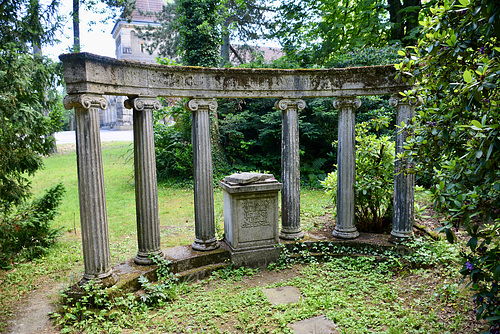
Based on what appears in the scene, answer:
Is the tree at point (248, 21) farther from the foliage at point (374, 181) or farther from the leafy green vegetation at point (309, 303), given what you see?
the leafy green vegetation at point (309, 303)

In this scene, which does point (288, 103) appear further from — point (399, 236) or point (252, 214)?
point (399, 236)

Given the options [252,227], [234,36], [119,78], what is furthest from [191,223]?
[234,36]

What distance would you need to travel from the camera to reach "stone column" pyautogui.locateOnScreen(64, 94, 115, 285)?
4.69 meters

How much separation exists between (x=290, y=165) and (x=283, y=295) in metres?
2.49

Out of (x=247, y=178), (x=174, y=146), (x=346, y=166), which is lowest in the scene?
(x=247, y=178)

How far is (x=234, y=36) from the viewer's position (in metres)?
19.2

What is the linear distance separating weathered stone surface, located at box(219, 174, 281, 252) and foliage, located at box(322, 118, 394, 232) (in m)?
1.88

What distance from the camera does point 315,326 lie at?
14.4 feet

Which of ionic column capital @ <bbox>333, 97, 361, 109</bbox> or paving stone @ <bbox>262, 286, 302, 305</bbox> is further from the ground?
ionic column capital @ <bbox>333, 97, 361, 109</bbox>

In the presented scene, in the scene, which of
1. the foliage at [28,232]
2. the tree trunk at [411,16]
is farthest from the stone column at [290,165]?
the tree trunk at [411,16]

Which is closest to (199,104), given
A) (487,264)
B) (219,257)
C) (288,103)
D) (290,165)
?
(288,103)

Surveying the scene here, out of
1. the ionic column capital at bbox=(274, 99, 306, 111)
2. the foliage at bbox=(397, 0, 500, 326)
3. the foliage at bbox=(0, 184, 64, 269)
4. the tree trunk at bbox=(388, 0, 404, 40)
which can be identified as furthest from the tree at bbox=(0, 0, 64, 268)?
the tree trunk at bbox=(388, 0, 404, 40)

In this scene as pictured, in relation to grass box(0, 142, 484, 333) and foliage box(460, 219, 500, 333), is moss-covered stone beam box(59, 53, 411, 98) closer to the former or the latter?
grass box(0, 142, 484, 333)

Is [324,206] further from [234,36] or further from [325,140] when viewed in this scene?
[234,36]
